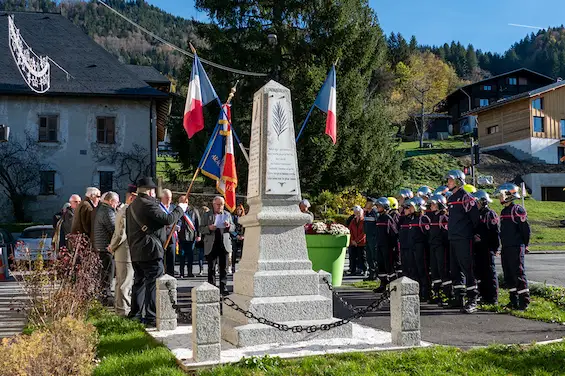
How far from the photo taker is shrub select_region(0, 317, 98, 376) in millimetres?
5148

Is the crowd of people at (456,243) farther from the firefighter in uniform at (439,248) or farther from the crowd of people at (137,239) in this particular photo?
the crowd of people at (137,239)

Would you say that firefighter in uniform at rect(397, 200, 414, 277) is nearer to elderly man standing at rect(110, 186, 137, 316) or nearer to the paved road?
the paved road

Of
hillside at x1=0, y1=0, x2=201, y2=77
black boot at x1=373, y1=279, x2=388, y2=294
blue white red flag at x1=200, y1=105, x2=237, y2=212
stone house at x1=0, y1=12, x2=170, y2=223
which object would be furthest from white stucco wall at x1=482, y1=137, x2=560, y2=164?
hillside at x1=0, y1=0, x2=201, y2=77

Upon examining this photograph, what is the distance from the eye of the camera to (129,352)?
6.95m

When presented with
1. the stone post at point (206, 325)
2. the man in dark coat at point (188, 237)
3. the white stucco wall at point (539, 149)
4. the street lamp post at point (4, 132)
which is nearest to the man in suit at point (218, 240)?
the man in dark coat at point (188, 237)

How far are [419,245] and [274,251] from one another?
4.78 m

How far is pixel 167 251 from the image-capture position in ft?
44.4

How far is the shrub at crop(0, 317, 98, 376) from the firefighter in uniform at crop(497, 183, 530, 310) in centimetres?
692

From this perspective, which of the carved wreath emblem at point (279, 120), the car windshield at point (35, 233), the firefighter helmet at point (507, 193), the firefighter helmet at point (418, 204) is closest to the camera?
the carved wreath emblem at point (279, 120)

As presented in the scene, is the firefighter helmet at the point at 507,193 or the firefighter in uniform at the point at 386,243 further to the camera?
the firefighter in uniform at the point at 386,243

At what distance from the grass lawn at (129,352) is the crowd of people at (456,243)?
5.40 metres

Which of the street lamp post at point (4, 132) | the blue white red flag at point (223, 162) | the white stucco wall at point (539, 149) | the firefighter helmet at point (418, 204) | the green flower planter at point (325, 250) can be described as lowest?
the green flower planter at point (325, 250)

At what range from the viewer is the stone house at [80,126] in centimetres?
3388

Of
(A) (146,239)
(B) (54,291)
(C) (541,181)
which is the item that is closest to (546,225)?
(C) (541,181)
